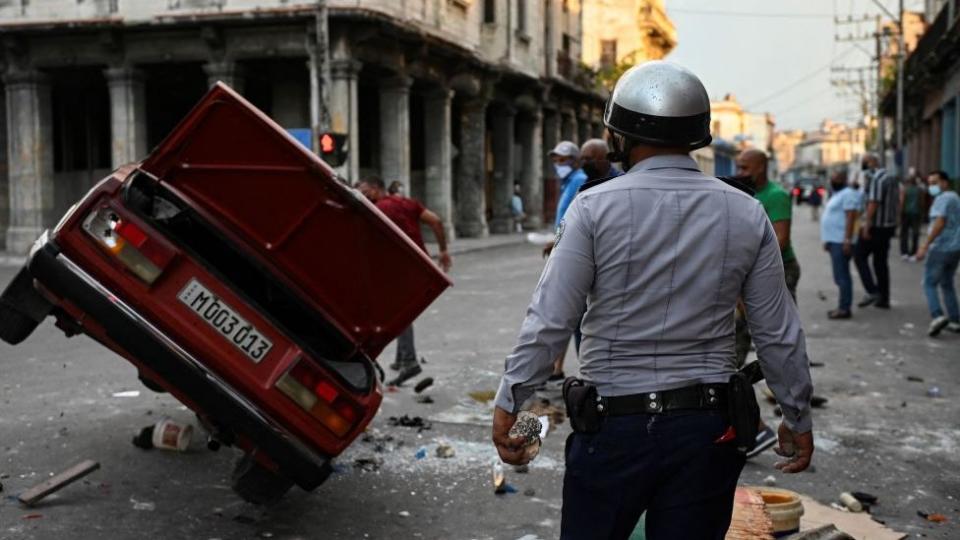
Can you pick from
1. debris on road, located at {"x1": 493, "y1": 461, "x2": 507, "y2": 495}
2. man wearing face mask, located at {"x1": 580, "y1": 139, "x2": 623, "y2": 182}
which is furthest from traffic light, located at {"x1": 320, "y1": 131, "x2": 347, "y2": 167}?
debris on road, located at {"x1": 493, "y1": 461, "x2": 507, "y2": 495}

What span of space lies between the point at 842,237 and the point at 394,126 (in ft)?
51.9

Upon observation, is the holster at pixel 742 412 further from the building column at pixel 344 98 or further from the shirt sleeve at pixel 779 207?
the building column at pixel 344 98

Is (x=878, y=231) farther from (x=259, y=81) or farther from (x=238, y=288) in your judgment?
(x=259, y=81)

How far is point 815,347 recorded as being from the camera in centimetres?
1058

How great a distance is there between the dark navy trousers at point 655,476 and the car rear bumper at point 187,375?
2.32m

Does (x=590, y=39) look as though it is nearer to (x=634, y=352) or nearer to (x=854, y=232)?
(x=854, y=232)

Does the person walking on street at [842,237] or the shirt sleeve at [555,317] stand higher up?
the shirt sleeve at [555,317]

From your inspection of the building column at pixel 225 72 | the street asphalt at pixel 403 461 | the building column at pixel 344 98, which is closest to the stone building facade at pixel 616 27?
the building column at pixel 344 98

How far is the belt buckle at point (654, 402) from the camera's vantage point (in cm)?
263

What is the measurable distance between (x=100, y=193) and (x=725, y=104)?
125634 mm

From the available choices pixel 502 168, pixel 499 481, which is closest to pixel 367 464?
pixel 499 481

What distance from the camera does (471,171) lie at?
3288 centimetres

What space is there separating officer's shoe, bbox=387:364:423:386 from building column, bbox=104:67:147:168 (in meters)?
17.4

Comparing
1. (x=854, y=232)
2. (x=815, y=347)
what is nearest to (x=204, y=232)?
(x=815, y=347)
